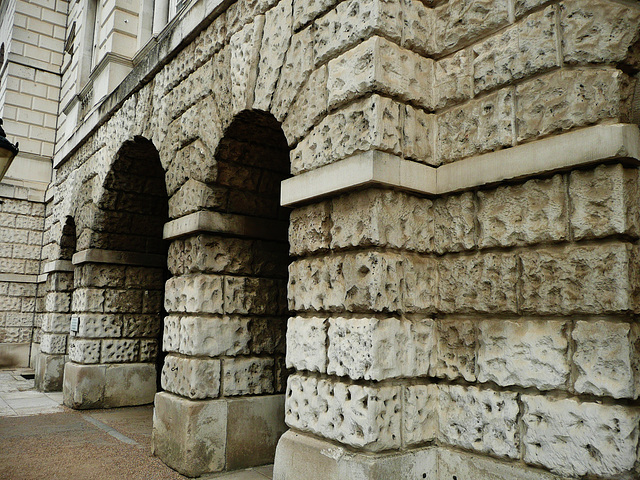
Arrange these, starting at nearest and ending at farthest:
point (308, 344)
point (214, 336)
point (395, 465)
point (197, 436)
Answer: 1. point (395, 465)
2. point (308, 344)
3. point (197, 436)
4. point (214, 336)

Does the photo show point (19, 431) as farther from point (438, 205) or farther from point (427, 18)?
point (427, 18)

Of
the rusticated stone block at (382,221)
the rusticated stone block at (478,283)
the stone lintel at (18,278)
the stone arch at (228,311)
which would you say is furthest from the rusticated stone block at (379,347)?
the stone lintel at (18,278)

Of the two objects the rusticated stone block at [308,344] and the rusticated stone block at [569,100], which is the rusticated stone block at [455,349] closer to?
the rusticated stone block at [308,344]

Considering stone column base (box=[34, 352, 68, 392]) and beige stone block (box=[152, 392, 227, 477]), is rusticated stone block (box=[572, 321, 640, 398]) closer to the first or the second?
beige stone block (box=[152, 392, 227, 477])

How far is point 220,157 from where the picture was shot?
191 inches

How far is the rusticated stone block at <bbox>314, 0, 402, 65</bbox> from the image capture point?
321 centimetres

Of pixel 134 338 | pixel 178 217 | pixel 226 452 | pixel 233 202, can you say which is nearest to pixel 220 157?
pixel 233 202

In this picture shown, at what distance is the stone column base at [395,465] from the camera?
284cm

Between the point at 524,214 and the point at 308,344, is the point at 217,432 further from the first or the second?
the point at 524,214

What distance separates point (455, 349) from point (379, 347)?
20.4 inches

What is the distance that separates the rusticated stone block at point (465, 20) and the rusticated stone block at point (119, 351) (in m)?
6.48

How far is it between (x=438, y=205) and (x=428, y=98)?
72 centimetres

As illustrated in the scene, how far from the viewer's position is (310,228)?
3.61m

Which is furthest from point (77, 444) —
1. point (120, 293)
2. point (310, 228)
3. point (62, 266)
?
point (62, 266)
